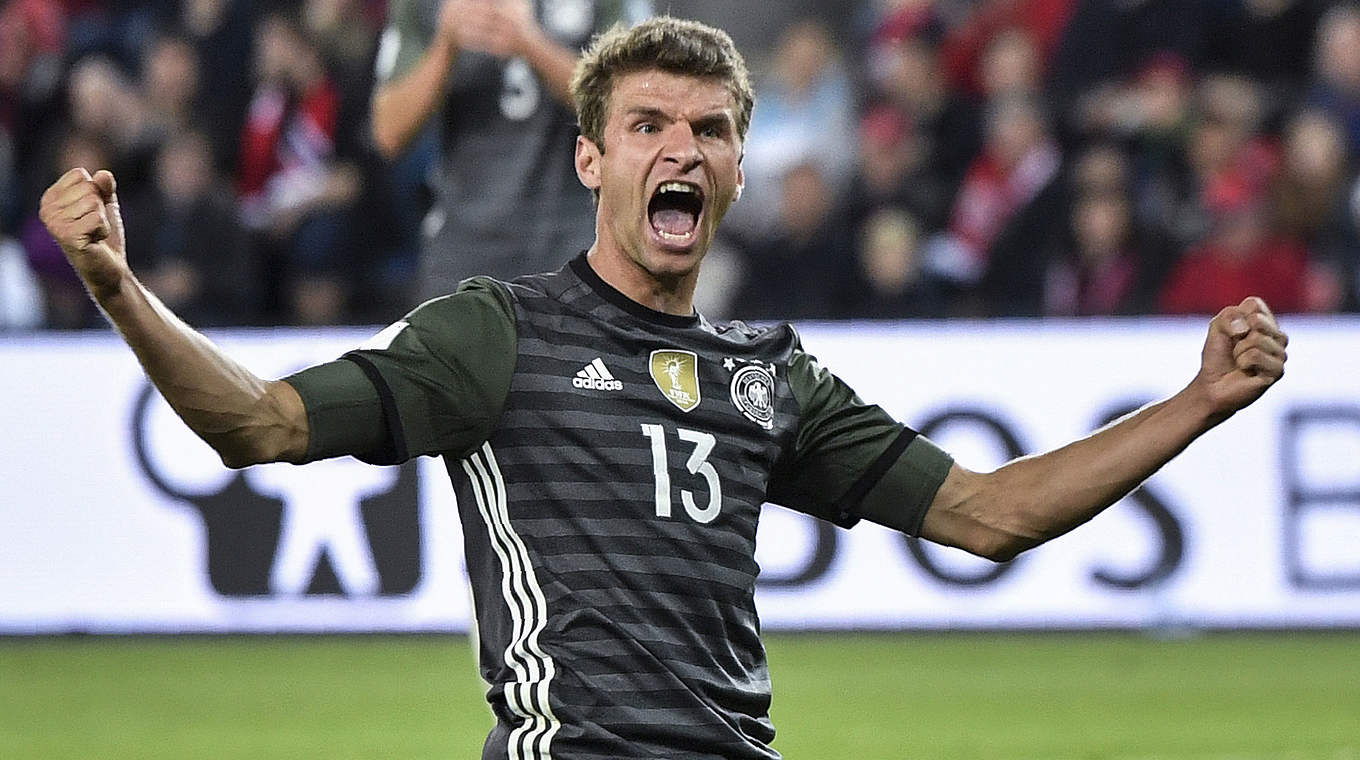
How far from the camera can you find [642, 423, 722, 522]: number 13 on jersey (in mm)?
3600

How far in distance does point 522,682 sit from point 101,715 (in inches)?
171

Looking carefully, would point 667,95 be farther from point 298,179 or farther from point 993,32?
point 993,32

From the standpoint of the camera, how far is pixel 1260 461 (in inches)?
355

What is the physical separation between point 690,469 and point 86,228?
1129 mm

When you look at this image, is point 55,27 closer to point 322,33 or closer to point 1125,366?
point 322,33

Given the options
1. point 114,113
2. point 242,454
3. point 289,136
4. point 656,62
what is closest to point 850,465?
point 656,62

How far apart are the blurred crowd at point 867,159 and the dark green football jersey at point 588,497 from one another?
19.2ft

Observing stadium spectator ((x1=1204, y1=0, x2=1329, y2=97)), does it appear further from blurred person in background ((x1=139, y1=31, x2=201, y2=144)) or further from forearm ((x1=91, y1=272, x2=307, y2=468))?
forearm ((x1=91, y1=272, x2=307, y2=468))

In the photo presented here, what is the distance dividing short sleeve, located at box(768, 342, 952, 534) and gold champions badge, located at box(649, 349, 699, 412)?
0.89 feet

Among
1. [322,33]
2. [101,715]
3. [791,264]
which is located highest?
[322,33]

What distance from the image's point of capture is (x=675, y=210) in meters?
3.79

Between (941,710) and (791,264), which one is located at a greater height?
(791,264)

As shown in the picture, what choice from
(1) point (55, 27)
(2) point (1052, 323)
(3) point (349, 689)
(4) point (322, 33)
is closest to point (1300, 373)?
(2) point (1052, 323)

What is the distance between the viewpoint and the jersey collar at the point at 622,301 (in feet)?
12.3
